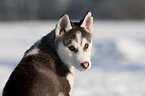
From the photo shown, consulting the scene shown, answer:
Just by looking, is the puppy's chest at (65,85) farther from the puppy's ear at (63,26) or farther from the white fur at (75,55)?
the puppy's ear at (63,26)

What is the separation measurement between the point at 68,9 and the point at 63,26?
54.7 meters

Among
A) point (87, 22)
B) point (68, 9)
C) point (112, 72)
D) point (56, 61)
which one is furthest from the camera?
point (68, 9)

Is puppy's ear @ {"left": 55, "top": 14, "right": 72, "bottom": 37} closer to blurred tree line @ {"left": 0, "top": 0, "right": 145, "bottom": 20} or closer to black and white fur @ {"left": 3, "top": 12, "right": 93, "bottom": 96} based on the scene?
black and white fur @ {"left": 3, "top": 12, "right": 93, "bottom": 96}

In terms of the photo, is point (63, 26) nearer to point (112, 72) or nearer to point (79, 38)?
point (79, 38)

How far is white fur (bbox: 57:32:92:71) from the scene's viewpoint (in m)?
4.13

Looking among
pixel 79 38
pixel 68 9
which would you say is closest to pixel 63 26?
pixel 79 38

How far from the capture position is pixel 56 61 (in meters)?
4.27

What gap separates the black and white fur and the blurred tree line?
46.0 meters

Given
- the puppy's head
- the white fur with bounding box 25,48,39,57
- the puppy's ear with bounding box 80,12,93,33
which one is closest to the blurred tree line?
the puppy's ear with bounding box 80,12,93,33

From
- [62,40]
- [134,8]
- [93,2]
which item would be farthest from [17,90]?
[93,2]

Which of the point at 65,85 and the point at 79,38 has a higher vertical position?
the point at 79,38

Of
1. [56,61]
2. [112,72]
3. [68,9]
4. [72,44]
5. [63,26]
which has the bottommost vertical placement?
[56,61]

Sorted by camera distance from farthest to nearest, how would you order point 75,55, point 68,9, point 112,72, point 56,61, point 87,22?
point 68,9
point 112,72
point 87,22
point 56,61
point 75,55

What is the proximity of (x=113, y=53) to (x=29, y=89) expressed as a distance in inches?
438
